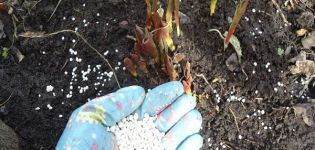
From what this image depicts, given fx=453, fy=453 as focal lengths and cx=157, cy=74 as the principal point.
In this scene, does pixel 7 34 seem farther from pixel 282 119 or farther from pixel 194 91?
pixel 282 119

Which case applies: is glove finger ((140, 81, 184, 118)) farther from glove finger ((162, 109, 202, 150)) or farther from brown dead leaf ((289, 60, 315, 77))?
brown dead leaf ((289, 60, 315, 77))

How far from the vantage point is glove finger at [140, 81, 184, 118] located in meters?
1.72

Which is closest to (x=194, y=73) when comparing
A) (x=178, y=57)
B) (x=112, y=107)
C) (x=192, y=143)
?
(x=178, y=57)

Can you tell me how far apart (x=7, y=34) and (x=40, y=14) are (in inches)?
6.8

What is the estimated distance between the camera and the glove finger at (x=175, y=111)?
172cm

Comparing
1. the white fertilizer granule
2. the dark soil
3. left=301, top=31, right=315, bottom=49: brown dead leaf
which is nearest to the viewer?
the white fertilizer granule

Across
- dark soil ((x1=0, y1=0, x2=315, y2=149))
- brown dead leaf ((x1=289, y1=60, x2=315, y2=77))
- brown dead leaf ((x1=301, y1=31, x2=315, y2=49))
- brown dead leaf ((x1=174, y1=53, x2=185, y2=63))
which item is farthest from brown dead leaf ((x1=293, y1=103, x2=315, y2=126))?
brown dead leaf ((x1=174, y1=53, x2=185, y2=63))

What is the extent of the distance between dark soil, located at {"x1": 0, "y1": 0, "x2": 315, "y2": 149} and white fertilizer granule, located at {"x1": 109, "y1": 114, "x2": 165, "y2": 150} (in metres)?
0.22

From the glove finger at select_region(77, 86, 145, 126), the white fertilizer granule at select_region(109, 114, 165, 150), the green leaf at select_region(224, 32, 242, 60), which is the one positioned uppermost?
the green leaf at select_region(224, 32, 242, 60)

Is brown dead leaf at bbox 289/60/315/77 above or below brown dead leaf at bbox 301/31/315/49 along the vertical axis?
below

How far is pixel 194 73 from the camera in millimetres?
1916

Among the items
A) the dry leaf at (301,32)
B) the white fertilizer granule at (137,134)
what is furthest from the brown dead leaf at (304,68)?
the white fertilizer granule at (137,134)

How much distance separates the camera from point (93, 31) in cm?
200

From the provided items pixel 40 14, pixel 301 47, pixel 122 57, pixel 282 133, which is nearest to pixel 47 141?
pixel 122 57
